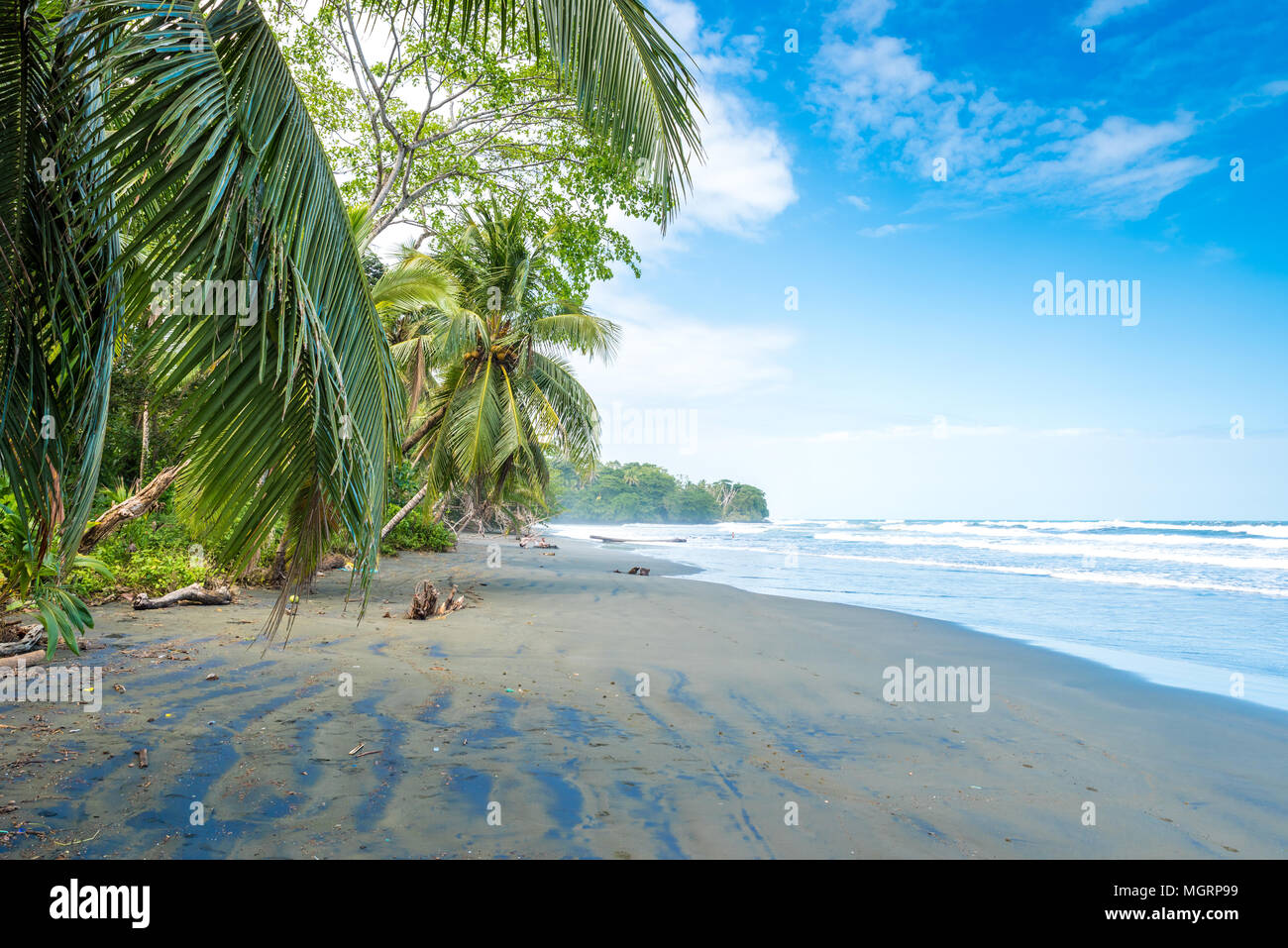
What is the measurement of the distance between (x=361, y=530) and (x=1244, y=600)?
17.5 metres

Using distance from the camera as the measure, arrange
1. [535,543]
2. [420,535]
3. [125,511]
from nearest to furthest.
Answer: [125,511] < [420,535] < [535,543]

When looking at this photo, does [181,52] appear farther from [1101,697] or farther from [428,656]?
[1101,697]

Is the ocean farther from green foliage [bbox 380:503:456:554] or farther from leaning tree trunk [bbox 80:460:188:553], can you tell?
leaning tree trunk [bbox 80:460:188:553]

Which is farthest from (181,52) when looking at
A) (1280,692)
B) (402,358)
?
(402,358)

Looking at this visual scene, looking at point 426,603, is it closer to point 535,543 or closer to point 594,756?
point 594,756

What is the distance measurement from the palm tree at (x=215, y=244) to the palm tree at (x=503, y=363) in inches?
380

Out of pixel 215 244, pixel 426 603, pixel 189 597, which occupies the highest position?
pixel 215 244

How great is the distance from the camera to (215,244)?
8.23ft

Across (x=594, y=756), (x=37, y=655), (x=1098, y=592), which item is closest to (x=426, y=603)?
(x=37, y=655)

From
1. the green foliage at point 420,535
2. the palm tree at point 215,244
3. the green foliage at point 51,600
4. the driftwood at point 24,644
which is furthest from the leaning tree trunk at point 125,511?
the green foliage at point 420,535

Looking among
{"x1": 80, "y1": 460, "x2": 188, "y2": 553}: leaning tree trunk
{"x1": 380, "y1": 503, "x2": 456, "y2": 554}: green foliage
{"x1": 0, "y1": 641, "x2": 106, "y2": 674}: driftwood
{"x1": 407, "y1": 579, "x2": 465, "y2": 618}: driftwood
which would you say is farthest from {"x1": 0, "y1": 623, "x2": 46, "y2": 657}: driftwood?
{"x1": 380, "y1": 503, "x2": 456, "y2": 554}: green foliage

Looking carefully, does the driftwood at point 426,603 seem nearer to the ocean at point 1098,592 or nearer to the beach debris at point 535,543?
the ocean at point 1098,592

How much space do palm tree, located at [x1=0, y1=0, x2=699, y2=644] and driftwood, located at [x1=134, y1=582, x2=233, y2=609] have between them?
5.75 meters

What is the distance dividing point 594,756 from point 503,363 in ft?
37.3
